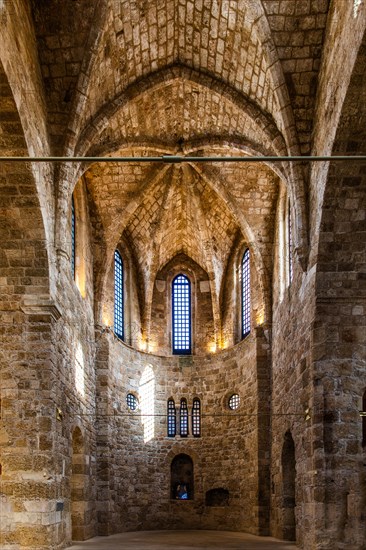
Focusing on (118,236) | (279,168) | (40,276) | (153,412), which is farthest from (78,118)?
(153,412)

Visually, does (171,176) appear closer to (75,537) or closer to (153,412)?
(153,412)

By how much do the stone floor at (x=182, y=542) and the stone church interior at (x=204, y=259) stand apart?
2.37 ft

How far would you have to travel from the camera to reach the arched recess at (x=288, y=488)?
19734 millimetres

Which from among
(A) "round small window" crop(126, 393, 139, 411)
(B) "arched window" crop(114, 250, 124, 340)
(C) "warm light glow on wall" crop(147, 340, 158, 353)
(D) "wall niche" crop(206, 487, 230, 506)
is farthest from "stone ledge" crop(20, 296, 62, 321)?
(D) "wall niche" crop(206, 487, 230, 506)

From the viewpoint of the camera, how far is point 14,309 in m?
15.9

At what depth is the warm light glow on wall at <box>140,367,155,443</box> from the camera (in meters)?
25.1

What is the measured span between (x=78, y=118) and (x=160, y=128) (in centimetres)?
480

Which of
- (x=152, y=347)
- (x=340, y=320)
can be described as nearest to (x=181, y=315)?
(x=152, y=347)

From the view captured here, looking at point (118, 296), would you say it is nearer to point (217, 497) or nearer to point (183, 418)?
point (183, 418)

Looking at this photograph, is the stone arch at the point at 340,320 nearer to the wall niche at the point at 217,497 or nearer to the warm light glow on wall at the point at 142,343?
the wall niche at the point at 217,497

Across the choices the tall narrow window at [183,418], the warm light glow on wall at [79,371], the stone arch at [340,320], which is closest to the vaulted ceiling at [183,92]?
the stone arch at [340,320]

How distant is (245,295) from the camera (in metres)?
25.2

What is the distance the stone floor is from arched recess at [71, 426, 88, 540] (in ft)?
1.46

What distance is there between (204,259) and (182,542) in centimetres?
999
